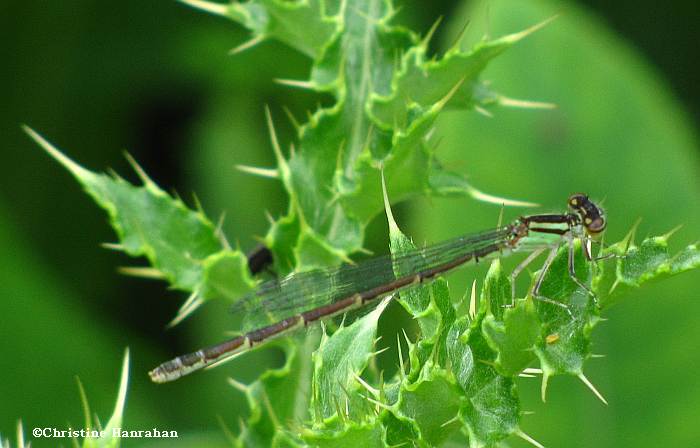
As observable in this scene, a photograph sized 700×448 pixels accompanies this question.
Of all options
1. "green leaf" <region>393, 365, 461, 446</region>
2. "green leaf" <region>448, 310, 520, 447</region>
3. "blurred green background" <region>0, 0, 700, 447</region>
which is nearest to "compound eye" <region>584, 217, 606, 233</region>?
"blurred green background" <region>0, 0, 700, 447</region>

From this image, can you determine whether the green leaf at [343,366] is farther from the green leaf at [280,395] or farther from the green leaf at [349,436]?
the green leaf at [280,395]

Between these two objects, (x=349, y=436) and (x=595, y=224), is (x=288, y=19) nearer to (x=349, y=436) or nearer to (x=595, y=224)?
(x=595, y=224)

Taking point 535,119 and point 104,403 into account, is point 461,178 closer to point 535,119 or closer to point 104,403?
point 535,119

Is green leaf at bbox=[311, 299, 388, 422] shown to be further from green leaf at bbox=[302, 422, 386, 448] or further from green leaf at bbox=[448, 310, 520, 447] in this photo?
green leaf at bbox=[448, 310, 520, 447]

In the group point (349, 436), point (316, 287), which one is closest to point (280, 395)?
point (316, 287)

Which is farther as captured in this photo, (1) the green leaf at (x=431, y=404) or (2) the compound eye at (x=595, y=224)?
(2) the compound eye at (x=595, y=224)

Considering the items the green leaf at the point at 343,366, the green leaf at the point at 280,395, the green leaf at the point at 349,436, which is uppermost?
the green leaf at the point at 280,395

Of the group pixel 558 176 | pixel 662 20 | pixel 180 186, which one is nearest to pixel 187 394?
pixel 180 186

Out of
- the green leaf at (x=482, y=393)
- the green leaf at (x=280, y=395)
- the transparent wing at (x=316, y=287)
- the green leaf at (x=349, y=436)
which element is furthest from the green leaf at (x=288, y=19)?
the green leaf at (x=349, y=436)
